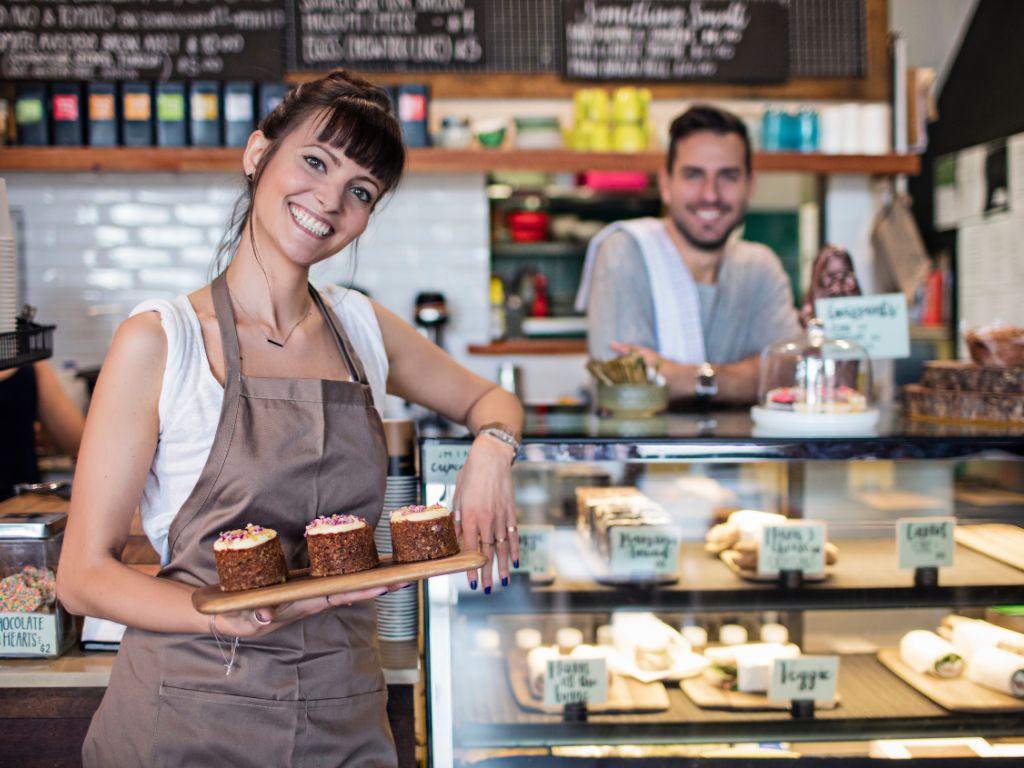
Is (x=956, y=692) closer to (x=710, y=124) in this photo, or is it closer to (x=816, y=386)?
(x=816, y=386)

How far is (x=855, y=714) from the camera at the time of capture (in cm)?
205

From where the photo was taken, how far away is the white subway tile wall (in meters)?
4.68

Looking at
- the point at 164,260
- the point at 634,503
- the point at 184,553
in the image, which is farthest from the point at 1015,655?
the point at 164,260

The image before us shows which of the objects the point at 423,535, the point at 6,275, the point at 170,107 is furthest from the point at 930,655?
the point at 170,107

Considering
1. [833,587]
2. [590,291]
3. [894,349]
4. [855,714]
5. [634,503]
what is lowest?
[855,714]

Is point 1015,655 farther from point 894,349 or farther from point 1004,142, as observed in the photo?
point 1004,142

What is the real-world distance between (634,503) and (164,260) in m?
3.46

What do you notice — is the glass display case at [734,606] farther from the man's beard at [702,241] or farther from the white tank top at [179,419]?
the man's beard at [702,241]

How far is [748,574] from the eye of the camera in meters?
2.07

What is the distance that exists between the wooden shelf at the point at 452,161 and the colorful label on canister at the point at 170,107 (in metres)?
0.15

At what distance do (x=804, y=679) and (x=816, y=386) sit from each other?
639 millimetres

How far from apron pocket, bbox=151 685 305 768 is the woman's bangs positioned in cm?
83

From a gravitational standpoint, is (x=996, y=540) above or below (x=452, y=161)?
below

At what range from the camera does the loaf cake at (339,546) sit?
1.34m
